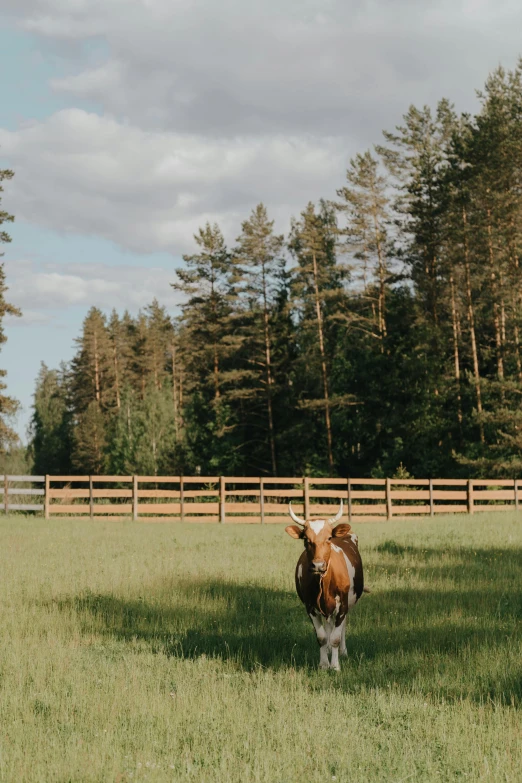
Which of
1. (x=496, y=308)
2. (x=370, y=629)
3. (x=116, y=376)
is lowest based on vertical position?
(x=370, y=629)

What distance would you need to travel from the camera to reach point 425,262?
42.5 meters

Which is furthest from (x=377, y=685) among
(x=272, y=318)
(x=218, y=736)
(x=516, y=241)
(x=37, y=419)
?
(x=37, y=419)

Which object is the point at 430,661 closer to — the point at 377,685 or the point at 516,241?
the point at 377,685

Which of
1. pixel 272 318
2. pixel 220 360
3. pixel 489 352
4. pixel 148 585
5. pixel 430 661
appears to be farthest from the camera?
pixel 220 360

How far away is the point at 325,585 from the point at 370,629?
5.85ft

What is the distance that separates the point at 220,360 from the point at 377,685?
4506 centimetres

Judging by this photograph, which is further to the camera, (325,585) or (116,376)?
(116,376)

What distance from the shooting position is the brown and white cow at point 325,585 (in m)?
8.14

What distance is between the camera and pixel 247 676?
759 cm

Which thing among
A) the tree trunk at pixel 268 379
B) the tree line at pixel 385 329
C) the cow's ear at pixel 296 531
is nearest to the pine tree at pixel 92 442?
the tree line at pixel 385 329

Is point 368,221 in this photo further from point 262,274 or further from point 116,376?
point 116,376

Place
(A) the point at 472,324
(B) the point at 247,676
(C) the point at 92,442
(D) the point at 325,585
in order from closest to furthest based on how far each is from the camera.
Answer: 1. (B) the point at 247,676
2. (D) the point at 325,585
3. (A) the point at 472,324
4. (C) the point at 92,442

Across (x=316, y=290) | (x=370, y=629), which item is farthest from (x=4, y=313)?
(x=370, y=629)

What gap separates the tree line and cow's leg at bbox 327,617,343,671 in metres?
27.9
